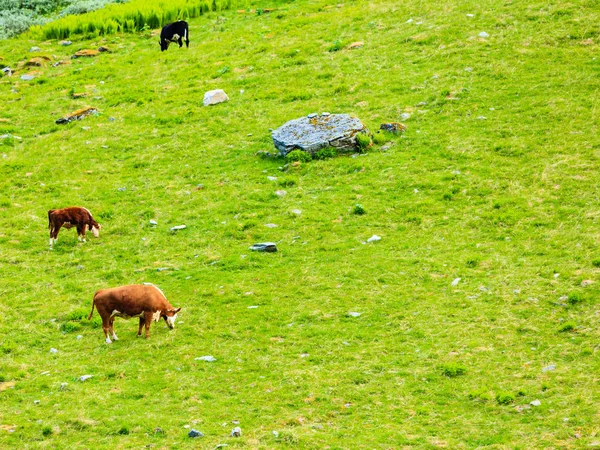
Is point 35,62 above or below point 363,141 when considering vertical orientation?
above

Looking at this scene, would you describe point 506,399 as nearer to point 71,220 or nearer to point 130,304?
point 130,304

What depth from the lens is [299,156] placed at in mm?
25812

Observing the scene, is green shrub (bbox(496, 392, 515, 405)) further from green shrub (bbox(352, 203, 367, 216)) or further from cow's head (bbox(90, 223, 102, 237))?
cow's head (bbox(90, 223, 102, 237))

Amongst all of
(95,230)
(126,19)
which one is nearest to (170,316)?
(95,230)

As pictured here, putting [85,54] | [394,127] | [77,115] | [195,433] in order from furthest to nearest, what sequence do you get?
[85,54]
[77,115]
[394,127]
[195,433]

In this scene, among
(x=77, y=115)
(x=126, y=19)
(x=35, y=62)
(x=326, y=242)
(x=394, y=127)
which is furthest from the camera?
(x=126, y=19)

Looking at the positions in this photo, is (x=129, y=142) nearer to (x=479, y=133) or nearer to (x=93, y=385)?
(x=479, y=133)

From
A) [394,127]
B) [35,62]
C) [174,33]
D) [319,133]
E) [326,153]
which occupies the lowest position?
[326,153]

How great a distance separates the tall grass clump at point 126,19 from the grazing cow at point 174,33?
16.2ft

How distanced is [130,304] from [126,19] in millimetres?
31113

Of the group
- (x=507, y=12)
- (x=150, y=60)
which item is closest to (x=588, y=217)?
(x=507, y=12)

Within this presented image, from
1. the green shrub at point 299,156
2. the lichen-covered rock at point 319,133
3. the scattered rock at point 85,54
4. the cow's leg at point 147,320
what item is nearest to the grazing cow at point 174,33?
the scattered rock at point 85,54

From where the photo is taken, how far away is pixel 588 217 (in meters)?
20.2

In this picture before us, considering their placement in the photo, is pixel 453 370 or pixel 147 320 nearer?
pixel 453 370
